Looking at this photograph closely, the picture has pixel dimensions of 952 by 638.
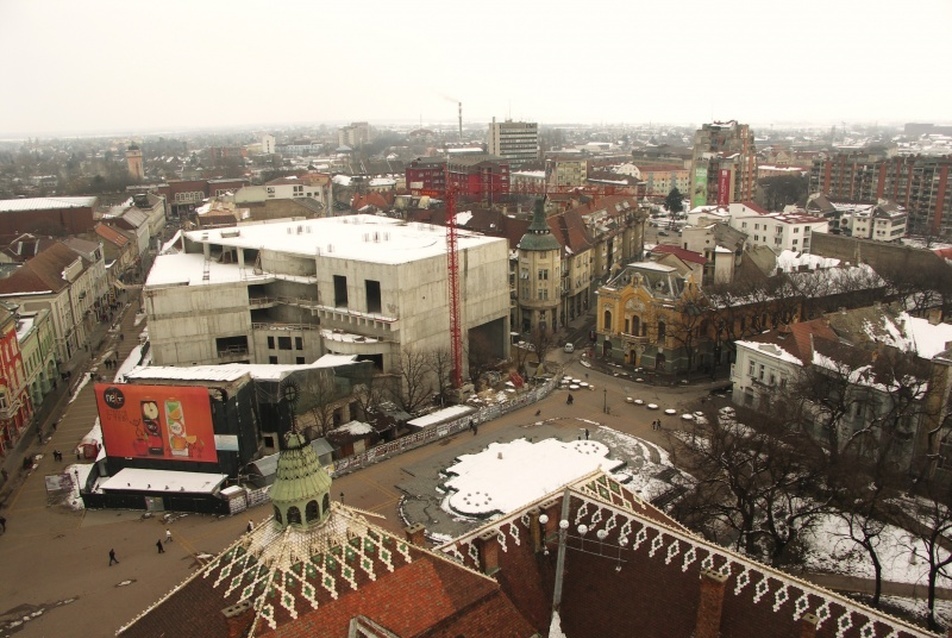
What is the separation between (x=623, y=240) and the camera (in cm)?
11788

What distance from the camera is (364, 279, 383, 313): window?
68875 mm

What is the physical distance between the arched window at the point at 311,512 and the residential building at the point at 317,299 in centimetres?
4536

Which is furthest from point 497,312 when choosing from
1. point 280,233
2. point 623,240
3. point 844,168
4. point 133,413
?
point 844,168

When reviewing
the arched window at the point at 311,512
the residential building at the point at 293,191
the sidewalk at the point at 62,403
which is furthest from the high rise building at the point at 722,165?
the arched window at the point at 311,512

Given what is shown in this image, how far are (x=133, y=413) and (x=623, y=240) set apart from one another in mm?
84237

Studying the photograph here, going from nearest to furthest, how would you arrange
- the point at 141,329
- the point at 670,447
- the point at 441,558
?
the point at 441,558 < the point at 670,447 < the point at 141,329

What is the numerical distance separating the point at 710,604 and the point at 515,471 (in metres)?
30.2

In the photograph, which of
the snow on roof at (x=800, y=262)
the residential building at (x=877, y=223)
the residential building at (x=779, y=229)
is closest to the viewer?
the snow on roof at (x=800, y=262)

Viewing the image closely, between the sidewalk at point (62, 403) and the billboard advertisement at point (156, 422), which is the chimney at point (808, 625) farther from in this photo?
the sidewalk at point (62, 403)

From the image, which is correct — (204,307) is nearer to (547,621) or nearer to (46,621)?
(46,621)

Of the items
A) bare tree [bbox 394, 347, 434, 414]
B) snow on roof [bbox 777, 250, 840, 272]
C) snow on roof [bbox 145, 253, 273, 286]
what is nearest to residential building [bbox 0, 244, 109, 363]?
snow on roof [bbox 145, 253, 273, 286]

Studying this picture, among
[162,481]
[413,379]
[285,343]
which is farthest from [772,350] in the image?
[162,481]

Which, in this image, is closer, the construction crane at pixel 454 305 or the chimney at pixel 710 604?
the chimney at pixel 710 604

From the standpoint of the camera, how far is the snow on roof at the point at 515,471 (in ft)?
155
